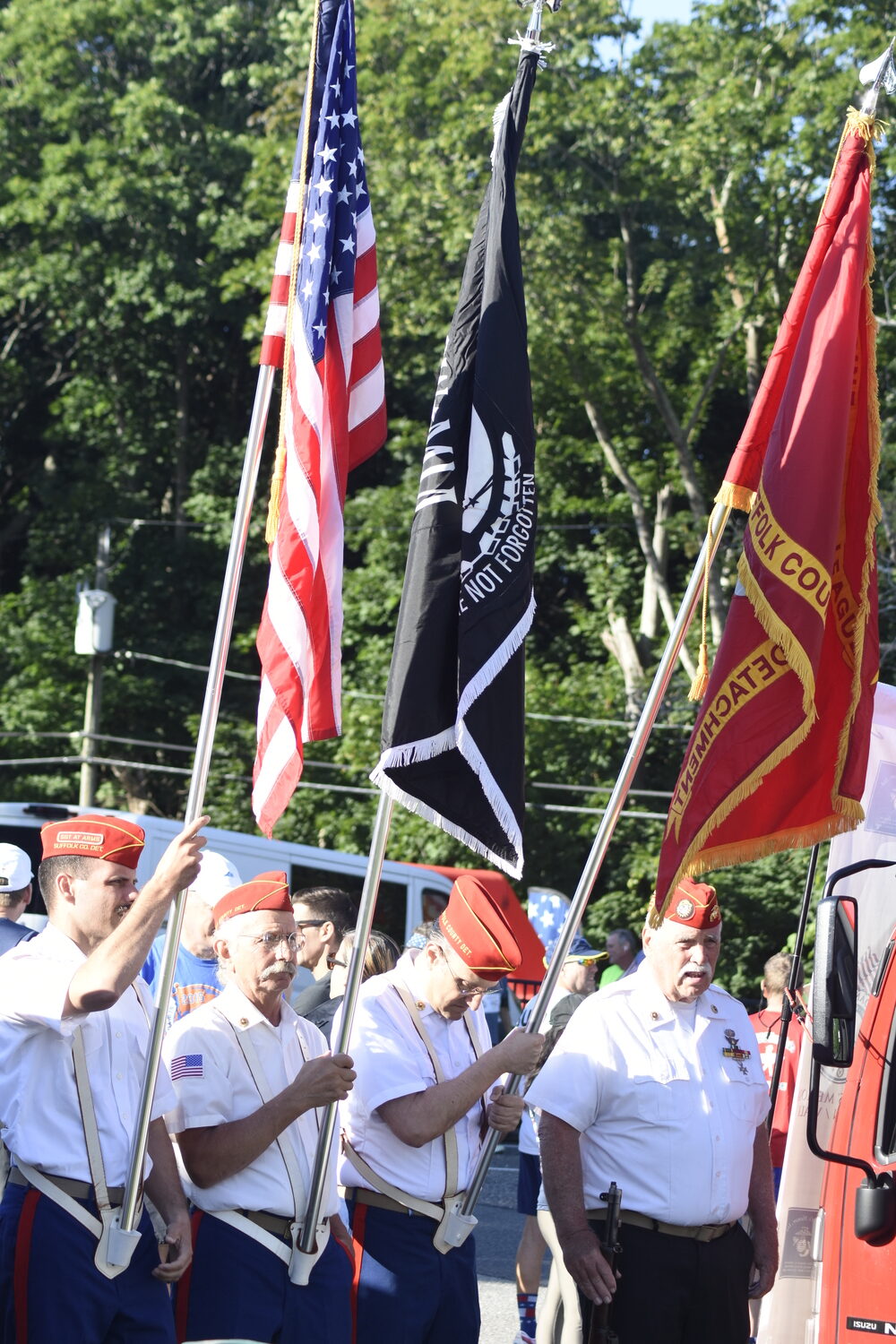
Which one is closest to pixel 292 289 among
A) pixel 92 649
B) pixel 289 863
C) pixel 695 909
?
pixel 695 909

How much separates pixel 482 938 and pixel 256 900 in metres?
0.67

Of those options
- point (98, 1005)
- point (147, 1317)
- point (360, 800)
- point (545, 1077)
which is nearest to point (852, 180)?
point (545, 1077)

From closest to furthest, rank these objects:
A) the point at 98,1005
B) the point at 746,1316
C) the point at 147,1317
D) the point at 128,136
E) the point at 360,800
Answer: the point at 98,1005
the point at 147,1317
the point at 746,1316
the point at 360,800
the point at 128,136

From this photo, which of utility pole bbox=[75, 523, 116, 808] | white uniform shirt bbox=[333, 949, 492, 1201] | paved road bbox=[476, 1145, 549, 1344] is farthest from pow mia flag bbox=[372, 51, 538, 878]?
utility pole bbox=[75, 523, 116, 808]

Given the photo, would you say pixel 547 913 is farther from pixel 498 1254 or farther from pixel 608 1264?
pixel 608 1264

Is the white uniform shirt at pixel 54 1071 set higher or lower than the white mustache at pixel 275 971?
lower

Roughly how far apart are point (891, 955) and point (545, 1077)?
112cm

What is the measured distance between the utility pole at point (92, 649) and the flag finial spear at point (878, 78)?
2179 cm

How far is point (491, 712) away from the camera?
4.53m

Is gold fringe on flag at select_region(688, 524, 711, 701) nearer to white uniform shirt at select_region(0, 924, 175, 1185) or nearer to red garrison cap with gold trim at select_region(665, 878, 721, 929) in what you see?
red garrison cap with gold trim at select_region(665, 878, 721, 929)

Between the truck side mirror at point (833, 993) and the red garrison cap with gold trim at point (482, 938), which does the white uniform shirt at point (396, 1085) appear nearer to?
the red garrison cap with gold trim at point (482, 938)

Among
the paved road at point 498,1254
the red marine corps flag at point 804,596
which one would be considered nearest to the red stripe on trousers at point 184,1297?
the red marine corps flag at point 804,596

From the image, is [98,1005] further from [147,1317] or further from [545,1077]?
[545,1077]

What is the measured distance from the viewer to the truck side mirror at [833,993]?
3969mm
